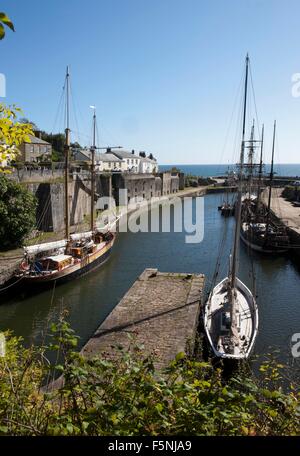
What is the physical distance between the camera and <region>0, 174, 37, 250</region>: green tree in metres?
21.0

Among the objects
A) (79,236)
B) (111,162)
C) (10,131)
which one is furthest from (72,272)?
(111,162)

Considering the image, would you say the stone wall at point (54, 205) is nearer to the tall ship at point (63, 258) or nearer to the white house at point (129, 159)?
the tall ship at point (63, 258)

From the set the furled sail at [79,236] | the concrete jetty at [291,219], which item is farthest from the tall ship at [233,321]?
the concrete jetty at [291,219]

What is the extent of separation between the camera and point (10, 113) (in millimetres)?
3562

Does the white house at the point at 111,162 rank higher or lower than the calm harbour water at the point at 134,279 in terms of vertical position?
higher

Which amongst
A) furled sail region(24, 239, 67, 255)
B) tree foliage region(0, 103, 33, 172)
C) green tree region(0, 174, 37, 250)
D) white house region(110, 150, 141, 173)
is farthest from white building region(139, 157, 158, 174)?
tree foliage region(0, 103, 33, 172)

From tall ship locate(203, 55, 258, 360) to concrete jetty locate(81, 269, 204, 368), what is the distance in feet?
1.88

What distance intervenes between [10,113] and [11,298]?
15495 millimetres

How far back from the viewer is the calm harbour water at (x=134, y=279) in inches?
584

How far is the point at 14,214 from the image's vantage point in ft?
69.6

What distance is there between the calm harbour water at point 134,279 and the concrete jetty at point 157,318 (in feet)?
5.56

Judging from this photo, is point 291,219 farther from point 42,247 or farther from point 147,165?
point 147,165

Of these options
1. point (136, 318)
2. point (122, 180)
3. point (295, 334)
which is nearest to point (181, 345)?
point (136, 318)
